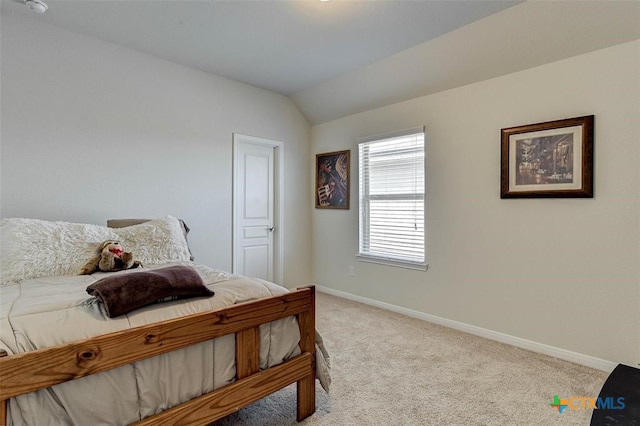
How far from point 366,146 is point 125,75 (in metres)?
2.62

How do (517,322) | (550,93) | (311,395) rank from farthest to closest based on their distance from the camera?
(517,322) < (550,93) < (311,395)

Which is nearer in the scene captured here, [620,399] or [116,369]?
[116,369]

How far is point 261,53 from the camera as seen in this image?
3.10 metres

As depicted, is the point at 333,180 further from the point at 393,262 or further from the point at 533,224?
the point at 533,224

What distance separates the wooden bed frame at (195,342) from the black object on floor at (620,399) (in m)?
1.59

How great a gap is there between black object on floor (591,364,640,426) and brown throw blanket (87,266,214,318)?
7.19 ft

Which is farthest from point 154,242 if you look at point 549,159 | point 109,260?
point 549,159

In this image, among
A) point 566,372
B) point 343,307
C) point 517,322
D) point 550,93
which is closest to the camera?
point 566,372

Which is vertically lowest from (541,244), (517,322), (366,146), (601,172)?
(517,322)

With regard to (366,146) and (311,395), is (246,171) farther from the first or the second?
(311,395)

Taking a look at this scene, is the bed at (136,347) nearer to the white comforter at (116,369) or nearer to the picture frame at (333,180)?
the white comforter at (116,369)

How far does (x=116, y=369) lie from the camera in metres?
1.18

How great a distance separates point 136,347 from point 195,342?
0.73 ft

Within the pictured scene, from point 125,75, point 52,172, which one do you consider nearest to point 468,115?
point 125,75
